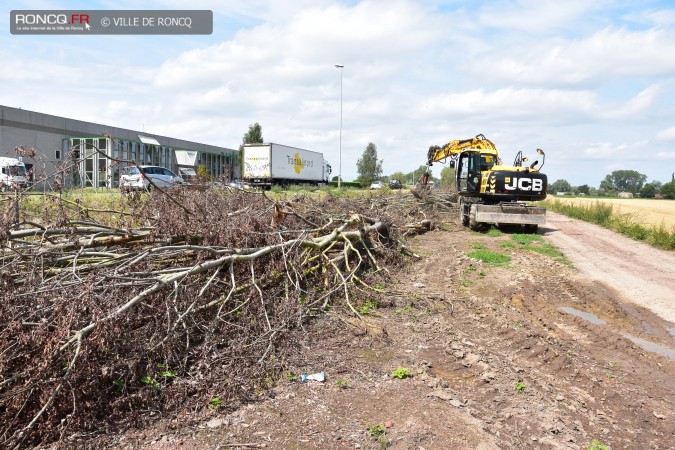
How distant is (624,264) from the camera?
11.1 metres

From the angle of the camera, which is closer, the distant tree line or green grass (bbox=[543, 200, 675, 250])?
green grass (bbox=[543, 200, 675, 250])

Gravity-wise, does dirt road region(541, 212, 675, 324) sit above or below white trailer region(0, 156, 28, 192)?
below

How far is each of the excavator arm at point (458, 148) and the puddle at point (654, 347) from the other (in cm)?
1076

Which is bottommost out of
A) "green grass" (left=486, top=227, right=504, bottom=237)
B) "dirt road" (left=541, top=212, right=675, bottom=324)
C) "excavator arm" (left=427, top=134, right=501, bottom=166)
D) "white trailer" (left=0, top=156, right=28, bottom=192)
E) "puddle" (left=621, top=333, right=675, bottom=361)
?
"puddle" (left=621, top=333, right=675, bottom=361)

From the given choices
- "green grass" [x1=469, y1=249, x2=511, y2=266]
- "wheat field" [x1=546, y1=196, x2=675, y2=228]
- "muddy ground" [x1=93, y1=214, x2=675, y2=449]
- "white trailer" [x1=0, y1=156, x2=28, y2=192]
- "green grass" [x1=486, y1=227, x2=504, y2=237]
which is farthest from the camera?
"wheat field" [x1=546, y1=196, x2=675, y2=228]

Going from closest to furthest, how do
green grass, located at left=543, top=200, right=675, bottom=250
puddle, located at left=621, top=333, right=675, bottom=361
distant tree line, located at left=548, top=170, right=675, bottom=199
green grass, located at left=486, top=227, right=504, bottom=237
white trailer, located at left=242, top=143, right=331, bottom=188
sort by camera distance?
puddle, located at left=621, top=333, right=675, bottom=361 < green grass, located at left=543, top=200, right=675, bottom=250 < green grass, located at left=486, top=227, right=504, bottom=237 < white trailer, located at left=242, top=143, right=331, bottom=188 < distant tree line, located at left=548, top=170, right=675, bottom=199

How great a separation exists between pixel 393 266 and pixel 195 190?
398 centimetres

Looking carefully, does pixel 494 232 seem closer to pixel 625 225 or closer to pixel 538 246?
pixel 538 246

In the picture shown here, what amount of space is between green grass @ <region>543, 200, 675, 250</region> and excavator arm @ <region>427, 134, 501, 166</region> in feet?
15.8

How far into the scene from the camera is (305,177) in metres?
39.6

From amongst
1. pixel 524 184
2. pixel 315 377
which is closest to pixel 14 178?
pixel 315 377

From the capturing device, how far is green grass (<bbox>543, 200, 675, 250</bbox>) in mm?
13895

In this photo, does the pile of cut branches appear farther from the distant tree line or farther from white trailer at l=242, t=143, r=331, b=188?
the distant tree line

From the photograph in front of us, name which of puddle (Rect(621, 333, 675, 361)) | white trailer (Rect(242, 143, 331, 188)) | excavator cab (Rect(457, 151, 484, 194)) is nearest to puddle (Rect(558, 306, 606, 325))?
puddle (Rect(621, 333, 675, 361))
